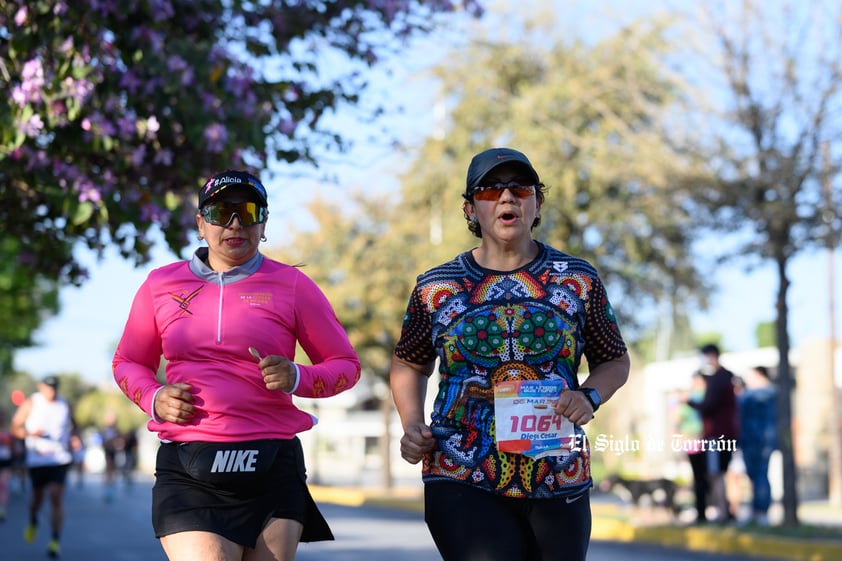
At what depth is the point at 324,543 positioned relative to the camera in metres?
16.0

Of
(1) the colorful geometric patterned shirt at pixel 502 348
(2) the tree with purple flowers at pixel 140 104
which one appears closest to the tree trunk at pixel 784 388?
(2) the tree with purple flowers at pixel 140 104

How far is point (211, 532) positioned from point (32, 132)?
4992 mm

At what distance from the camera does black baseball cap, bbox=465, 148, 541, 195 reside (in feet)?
14.9

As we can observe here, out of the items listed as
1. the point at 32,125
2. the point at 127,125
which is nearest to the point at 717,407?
the point at 127,125

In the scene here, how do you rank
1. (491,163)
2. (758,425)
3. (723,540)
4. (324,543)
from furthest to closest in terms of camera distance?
(324,543) → (758,425) → (723,540) → (491,163)

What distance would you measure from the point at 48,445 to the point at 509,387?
435 inches

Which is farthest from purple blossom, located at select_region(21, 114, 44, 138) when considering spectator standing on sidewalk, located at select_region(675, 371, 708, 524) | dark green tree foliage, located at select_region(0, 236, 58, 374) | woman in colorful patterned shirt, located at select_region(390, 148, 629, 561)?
dark green tree foliage, located at select_region(0, 236, 58, 374)

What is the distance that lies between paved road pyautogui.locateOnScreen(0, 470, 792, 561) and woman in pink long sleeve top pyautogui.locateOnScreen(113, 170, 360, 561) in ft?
29.7

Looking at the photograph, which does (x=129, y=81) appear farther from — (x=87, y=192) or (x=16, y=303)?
(x=16, y=303)

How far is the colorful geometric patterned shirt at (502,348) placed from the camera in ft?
14.4

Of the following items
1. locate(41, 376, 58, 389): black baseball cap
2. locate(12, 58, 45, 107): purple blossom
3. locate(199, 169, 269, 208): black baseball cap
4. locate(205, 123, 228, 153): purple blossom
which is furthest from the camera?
locate(41, 376, 58, 389): black baseball cap

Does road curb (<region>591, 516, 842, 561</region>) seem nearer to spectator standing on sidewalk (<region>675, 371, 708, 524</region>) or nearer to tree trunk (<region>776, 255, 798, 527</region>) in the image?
spectator standing on sidewalk (<region>675, 371, 708, 524</region>)

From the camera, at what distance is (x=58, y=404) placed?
50.3 feet

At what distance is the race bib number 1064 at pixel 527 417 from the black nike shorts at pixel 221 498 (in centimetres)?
79
